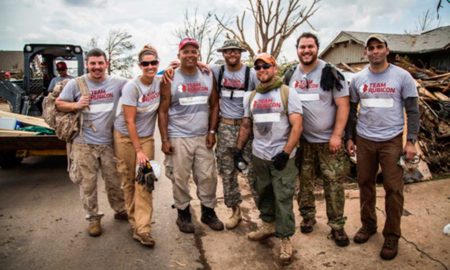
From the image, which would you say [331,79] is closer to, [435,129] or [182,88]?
[182,88]

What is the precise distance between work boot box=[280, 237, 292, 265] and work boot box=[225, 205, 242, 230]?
2.72 feet

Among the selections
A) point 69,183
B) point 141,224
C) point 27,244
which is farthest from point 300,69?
point 69,183

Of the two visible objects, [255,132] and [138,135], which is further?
[138,135]

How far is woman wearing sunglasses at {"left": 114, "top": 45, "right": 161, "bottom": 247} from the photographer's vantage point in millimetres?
3381

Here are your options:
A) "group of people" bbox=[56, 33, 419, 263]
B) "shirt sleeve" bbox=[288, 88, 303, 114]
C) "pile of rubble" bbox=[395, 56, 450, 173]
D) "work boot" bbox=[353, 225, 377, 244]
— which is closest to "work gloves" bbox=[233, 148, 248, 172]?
"group of people" bbox=[56, 33, 419, 263]

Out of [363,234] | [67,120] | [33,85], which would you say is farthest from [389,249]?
[33,85]

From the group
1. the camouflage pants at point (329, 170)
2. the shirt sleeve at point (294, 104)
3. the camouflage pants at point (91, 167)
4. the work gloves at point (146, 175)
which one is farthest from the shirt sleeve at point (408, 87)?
the camouflage pants at point (91, 167)

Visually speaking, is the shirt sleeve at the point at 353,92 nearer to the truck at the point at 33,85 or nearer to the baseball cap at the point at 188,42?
the baseball cap at the point at 188,42

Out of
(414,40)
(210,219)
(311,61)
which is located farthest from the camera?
(414,40)

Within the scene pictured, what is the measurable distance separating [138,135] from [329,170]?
2.08 m

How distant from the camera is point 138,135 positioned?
3521 mm

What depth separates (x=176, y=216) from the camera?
4234mm

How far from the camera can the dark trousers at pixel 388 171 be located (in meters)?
3.10

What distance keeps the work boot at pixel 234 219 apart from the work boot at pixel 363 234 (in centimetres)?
133
